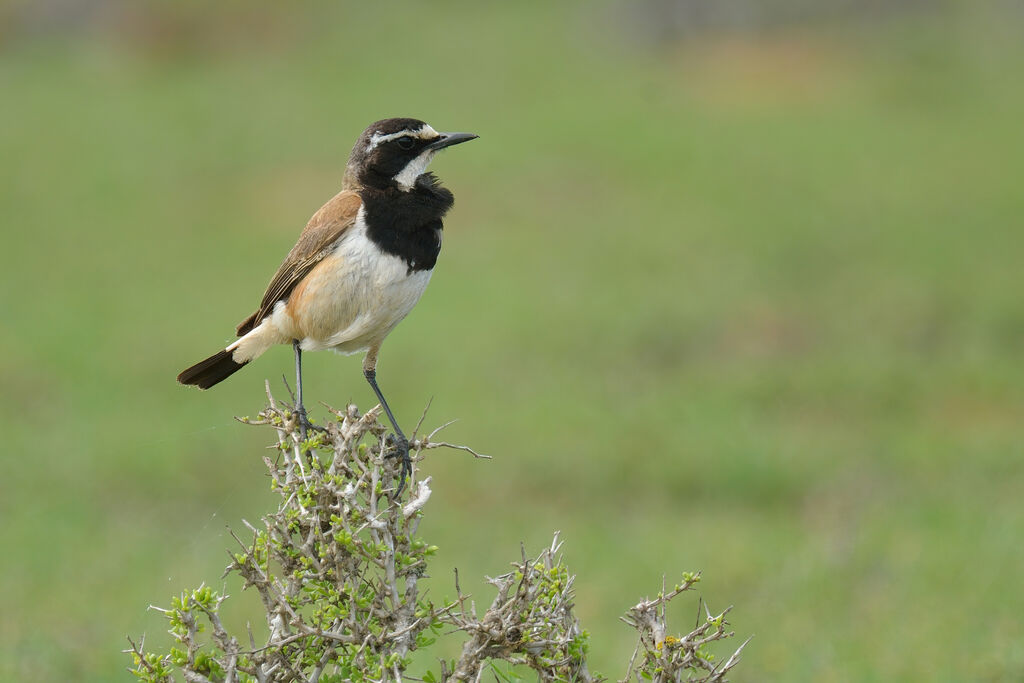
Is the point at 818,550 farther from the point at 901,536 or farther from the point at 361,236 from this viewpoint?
the point at 361,236

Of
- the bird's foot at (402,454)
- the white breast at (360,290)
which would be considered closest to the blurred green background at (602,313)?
the white breast at (360,290)

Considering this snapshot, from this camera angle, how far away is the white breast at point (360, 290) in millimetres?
4344

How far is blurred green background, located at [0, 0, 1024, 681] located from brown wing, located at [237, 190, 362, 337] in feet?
6.80

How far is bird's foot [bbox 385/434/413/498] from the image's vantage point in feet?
12.4

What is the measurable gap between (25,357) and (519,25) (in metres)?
17.1

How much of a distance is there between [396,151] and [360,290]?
1.73 ft

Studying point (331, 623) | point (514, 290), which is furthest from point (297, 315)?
point (514, 290)

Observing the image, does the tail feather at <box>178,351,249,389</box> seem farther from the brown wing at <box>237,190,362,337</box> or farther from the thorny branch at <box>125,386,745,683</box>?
the thorny branch at <box>125,386,745,683</box>

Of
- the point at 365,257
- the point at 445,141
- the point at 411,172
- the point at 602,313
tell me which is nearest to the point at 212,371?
the point at 365,257

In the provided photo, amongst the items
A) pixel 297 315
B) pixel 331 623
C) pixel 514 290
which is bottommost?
pixel 331 623

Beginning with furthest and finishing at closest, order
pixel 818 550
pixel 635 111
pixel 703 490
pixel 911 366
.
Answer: pixel 635 111, pixel 911 366, pixel 703 490, pixel 818 550

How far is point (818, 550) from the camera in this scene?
7.41 meters

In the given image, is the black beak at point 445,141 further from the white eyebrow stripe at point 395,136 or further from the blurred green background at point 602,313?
the blurred green background at point 602,313

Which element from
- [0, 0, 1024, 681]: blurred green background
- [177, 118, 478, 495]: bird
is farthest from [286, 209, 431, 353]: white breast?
[0, 0, 1024, 681]: blurred green background
